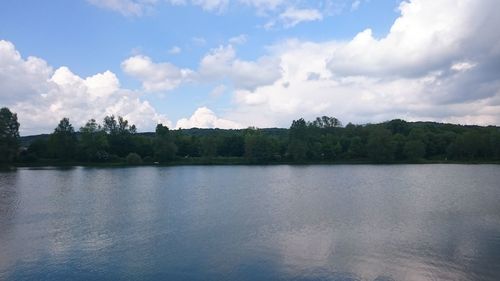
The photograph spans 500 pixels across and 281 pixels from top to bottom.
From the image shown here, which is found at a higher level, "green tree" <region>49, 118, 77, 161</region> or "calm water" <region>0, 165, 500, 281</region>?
"green tree" <region>49, 118, 77, 161</region>

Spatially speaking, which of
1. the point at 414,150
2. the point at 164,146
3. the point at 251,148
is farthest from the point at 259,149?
the point at 414,150

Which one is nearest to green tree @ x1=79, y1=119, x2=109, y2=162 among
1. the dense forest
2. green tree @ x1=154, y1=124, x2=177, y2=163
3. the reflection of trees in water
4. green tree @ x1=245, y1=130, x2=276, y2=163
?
the dense forest

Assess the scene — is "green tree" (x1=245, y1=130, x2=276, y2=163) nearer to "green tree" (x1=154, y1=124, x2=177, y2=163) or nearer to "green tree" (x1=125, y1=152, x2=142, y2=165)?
"green tree" (x1=154, y1=124, x2=177, y2=163)

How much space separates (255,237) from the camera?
1123 inches

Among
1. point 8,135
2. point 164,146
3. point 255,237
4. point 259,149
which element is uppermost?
point 8,135

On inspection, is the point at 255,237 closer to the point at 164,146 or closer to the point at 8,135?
the point at 8,135

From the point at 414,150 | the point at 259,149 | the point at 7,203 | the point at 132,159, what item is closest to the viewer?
the point at 7,203

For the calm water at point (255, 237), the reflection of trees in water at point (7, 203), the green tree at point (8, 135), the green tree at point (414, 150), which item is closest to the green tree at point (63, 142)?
the green tree at point (8, 135)

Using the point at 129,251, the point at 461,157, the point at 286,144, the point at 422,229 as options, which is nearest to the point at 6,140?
the point at 286,144

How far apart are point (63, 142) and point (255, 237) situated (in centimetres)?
11867

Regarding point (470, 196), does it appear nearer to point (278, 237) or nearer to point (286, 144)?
point (278, 237)

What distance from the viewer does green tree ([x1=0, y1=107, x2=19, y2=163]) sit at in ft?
359

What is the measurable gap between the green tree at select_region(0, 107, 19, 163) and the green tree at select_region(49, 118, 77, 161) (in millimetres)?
15699

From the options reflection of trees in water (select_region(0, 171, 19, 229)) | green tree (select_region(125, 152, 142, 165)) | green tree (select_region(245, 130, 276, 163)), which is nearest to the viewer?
reflection of trees in water (select_region(0, 171, 19, 229))
